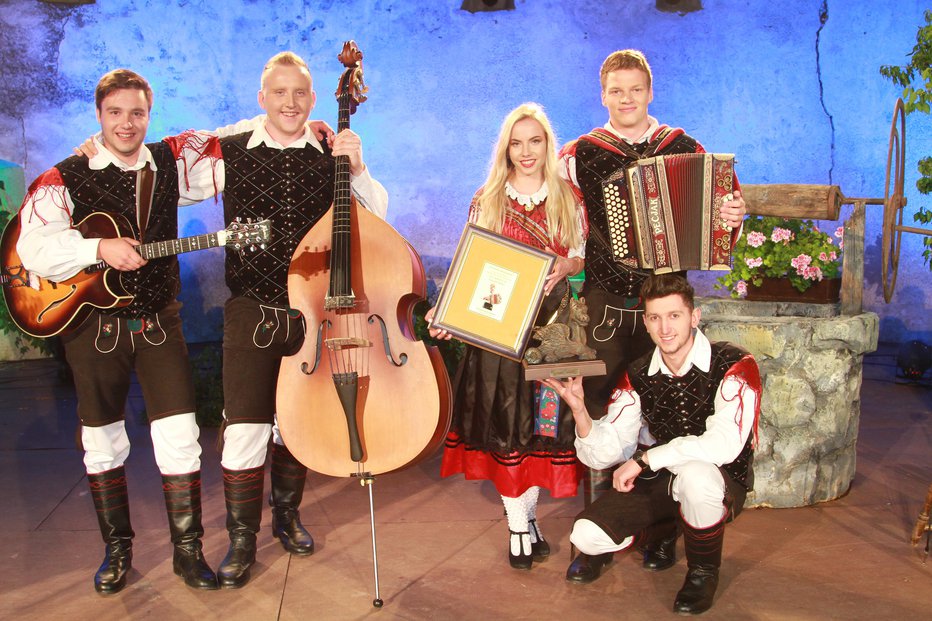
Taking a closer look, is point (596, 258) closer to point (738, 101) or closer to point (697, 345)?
point (697, 345)

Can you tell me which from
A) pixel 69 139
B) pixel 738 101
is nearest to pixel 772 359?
pixel 738 101

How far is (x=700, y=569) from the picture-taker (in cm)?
311

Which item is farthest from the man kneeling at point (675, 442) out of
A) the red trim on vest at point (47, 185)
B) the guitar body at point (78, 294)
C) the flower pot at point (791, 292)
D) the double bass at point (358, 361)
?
the red trim on vest at point (47, 185)

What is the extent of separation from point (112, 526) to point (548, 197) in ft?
6.81

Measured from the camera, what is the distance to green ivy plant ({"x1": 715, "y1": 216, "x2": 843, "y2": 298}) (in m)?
4.58

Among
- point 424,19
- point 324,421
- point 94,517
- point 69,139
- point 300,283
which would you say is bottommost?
point 94,517

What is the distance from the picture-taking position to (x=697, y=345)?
3182 mm

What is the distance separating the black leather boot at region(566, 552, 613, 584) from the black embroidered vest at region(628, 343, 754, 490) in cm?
52

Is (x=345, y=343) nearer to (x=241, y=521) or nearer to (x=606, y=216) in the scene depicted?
(x=241, y=521)

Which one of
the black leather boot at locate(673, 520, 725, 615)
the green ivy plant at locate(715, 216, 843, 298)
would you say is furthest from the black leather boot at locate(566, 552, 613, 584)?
the green ivy plant at locate(715, 216, 843, 298)

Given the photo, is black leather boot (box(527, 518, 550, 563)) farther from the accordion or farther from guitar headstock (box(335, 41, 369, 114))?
guitar headstock (box(335, 41, 369, 114))

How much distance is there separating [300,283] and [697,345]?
1.43 meters

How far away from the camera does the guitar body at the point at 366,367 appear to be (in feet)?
9.84

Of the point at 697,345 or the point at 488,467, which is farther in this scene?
the point at 488,467
